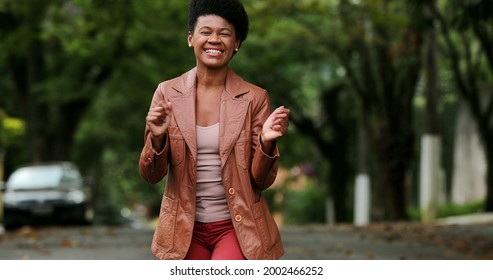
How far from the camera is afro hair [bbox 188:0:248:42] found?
4.62 metres

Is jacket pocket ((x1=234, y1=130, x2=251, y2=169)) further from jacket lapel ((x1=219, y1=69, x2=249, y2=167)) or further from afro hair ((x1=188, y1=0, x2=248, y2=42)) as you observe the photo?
afro hair ((x1=188, y1=0, x2=248, y2=42))

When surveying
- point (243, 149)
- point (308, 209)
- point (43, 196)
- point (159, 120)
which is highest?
point (159, 120)

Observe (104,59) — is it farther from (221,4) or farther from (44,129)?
(221,4)

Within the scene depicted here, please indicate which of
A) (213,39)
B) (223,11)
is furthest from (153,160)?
(223,11)

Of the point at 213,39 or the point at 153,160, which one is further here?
the point at 213,39

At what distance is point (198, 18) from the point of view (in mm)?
4652

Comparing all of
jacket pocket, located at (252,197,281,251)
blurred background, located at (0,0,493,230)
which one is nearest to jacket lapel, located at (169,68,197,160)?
jacket pocket, located at (252,197,281,251)

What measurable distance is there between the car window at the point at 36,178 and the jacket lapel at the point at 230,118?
19739 mm

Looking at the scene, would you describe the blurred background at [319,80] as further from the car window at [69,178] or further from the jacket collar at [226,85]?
the jacket collar at [226,85]

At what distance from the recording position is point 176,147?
4.49 m

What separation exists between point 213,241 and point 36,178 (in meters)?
20.1

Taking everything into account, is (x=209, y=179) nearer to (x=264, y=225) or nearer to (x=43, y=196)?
(x=264, y=225)
